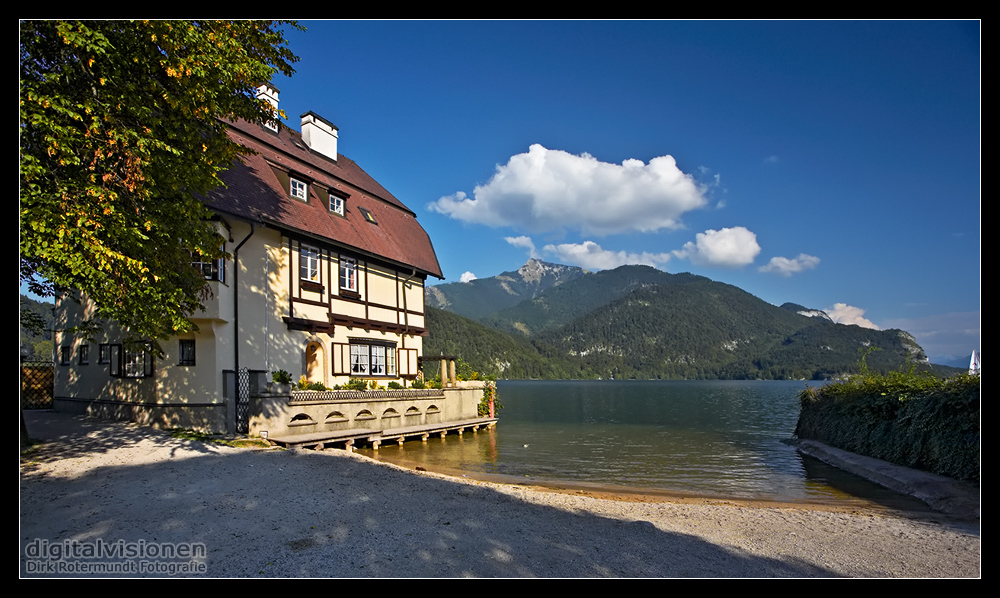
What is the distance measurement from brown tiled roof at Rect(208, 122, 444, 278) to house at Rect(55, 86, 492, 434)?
73 mm

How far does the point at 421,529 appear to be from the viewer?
26.3ft

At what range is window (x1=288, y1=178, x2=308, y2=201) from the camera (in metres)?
23.7

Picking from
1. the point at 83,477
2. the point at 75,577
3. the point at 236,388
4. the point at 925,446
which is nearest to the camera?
the point at 75,577

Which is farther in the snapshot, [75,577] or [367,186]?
[367,186]

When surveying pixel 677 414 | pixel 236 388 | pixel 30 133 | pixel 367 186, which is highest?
pixel 367 186

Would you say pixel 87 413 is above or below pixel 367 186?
below

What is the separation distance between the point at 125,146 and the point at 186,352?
1151 centimetres

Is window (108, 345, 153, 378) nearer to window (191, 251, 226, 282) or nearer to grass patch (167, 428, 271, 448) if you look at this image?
grass patch (167, 428, 271, 448)

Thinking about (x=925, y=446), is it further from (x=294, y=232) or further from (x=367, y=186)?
(x=367, y=186)

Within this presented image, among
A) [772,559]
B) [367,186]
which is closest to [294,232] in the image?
[367,186]

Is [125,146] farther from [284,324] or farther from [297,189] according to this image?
[297,189]

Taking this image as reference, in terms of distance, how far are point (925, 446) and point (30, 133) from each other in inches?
820
